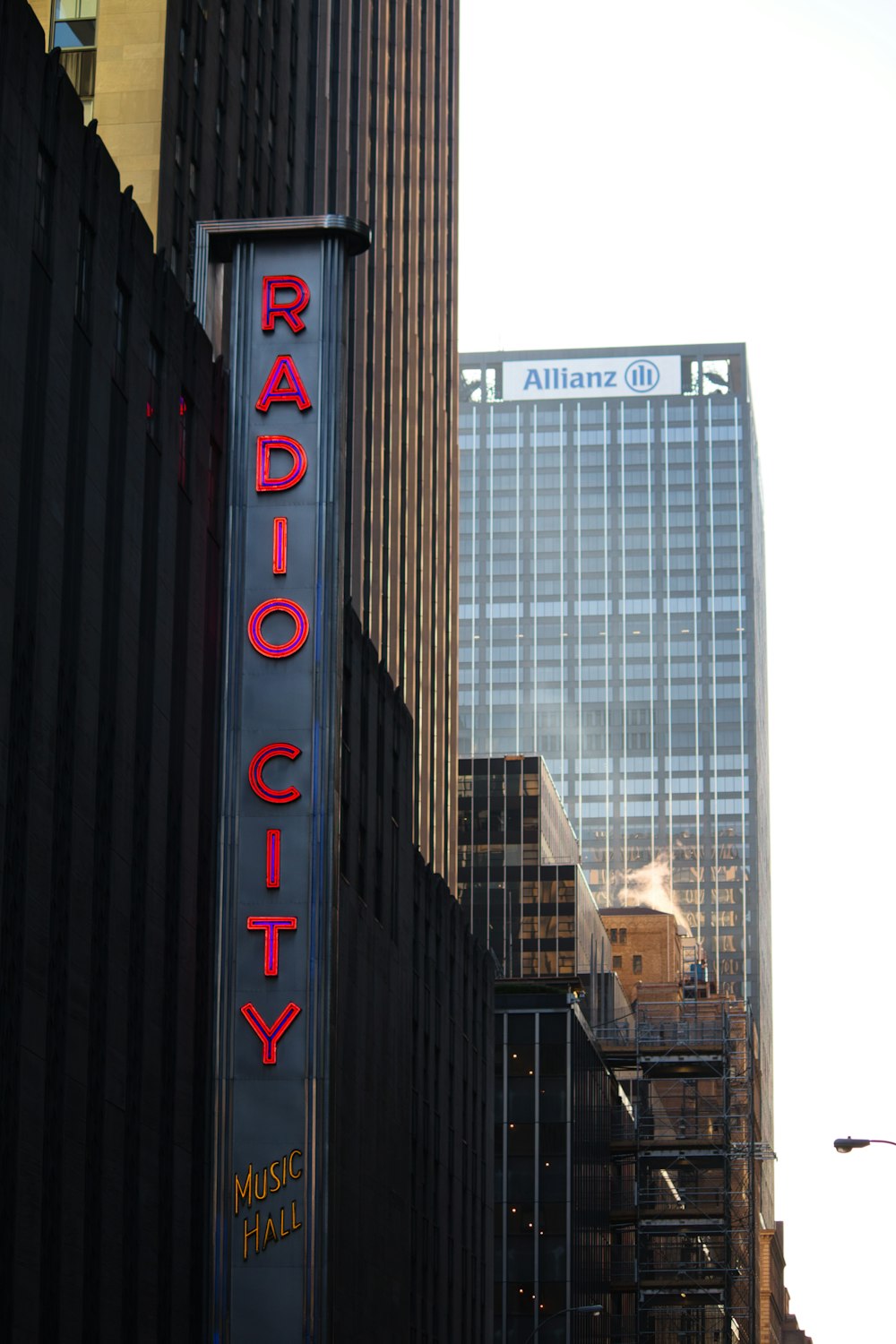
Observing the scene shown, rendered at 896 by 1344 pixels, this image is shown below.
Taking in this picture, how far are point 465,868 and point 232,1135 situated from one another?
12848cm

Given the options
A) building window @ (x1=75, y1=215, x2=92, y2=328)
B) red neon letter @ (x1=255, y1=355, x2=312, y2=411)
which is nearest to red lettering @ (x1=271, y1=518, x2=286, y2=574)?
red neon letter @ (x1=255, y1=355, x2=312, y2=411)

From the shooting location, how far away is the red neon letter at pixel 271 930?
140ft

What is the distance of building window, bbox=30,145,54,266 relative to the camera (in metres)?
34.2

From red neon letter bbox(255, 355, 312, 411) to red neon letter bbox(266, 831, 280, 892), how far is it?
9211 mm

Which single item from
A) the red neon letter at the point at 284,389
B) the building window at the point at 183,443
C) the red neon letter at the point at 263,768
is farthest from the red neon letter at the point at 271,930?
the red neon letter at the point at 284,389

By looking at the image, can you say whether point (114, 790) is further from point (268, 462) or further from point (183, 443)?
point (268, 462)

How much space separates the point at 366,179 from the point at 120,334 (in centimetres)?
6682

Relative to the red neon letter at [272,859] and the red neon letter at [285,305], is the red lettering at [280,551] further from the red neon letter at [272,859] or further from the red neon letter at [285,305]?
the red neon letter at [272,859]

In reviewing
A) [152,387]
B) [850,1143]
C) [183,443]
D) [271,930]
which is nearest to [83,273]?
[152,387]

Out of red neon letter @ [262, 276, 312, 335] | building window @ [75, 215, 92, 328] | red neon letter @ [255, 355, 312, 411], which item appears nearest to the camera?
building window @ [75, 215, 92, 328]

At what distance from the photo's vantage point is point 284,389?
45.4m

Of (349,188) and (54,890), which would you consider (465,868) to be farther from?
(54,890)

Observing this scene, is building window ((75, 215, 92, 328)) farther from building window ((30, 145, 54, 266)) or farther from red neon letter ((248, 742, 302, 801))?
red neon letter ((248, 742, 302, 801))

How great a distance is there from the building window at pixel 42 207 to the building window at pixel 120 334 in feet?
12.5
